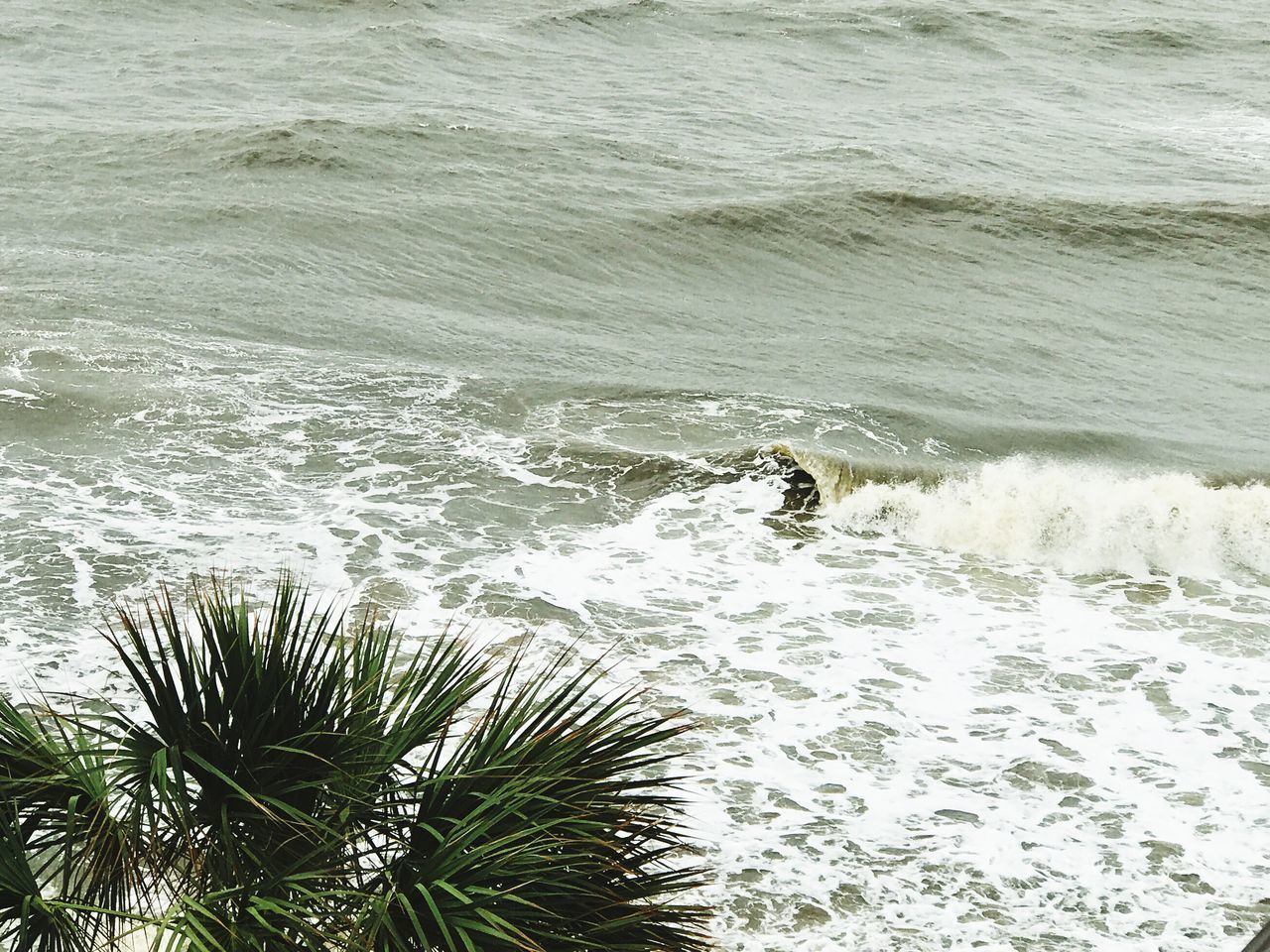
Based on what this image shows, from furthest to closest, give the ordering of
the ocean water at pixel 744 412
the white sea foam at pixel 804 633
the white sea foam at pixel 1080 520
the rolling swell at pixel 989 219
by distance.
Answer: the rolling swell at pixel 989 219 → the white sea foam at pixel 1080 520 → the ocean water at pixel 744 412 → the white sea foam at pixel 804 633

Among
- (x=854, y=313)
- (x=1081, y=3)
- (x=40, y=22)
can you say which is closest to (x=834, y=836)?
(x=854, y=313)

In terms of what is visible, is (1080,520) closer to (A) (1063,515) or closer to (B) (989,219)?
(A) (1063,515)

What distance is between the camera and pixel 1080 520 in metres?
13.9

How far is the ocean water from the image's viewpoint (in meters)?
9.30

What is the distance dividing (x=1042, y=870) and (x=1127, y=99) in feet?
92.2

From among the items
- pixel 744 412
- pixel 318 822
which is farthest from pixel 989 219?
pixel 318 822

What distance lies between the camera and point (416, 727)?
16.7ft

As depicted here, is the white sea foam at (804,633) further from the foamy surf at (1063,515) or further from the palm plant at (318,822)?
the palm plant at (318,822)

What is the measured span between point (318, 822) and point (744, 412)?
11843 millimetres

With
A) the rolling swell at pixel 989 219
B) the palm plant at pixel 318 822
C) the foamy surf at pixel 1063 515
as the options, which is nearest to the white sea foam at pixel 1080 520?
the foamy surf at pixel 1063 515

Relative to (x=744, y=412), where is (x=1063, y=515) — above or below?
below

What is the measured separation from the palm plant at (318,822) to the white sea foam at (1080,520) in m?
8.81

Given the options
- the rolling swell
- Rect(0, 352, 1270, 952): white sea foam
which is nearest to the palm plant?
Rect(0, 352, 1270, 952): white sea foam

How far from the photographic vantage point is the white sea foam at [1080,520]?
44.0 ft
